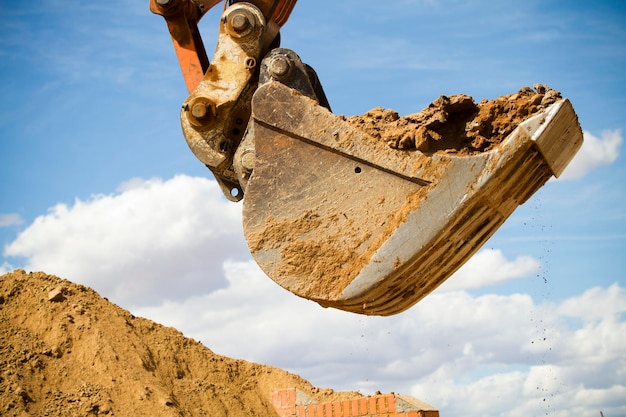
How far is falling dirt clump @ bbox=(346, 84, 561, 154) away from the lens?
3.27 metres

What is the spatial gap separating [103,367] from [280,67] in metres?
3.83

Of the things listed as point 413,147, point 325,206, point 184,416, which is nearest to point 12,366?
point 184,416

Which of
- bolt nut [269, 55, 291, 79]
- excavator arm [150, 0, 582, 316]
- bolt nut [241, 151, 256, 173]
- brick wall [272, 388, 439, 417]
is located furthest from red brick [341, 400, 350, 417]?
bolt nut [269, 55, 291, 79]

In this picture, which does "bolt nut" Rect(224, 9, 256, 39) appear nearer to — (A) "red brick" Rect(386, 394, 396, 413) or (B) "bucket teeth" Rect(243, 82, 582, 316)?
(B) "bucket teeth" Rect(243, 82, 582, 316)

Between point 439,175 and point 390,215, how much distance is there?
0.28 m

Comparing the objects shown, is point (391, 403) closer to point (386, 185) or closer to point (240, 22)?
point (386, 185)

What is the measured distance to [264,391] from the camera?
7629 millimetres

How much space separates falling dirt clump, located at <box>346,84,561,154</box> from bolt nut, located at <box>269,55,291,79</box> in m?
0.43

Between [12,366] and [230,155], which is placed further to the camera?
[12,366]

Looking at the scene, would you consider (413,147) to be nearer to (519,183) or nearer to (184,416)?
(519,183)

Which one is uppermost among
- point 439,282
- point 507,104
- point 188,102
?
point 188,102

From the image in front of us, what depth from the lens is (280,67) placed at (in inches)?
142

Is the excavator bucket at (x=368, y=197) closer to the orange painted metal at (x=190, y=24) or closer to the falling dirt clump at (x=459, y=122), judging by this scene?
the falling dirt clump at (x=459, y=122)

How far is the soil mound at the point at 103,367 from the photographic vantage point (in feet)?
19.4
